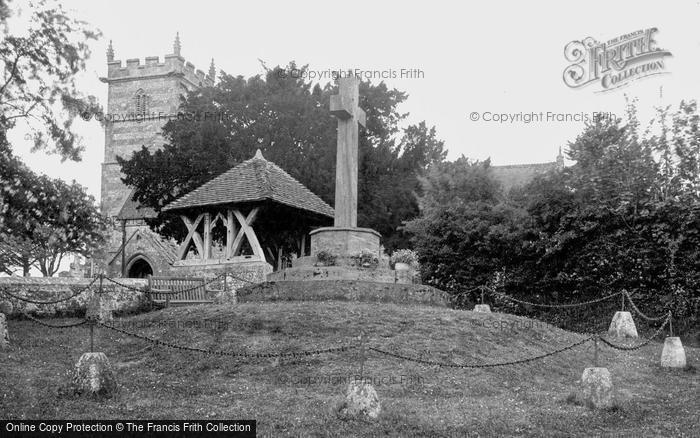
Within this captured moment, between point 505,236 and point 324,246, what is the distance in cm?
613

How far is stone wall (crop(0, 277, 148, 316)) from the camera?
1672 cm

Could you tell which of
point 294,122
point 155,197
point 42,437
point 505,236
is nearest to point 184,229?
point 155,197

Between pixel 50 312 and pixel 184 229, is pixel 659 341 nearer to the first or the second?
Answer: pixel 50 312

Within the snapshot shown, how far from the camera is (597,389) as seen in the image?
363 inches

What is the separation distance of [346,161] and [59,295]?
7.76 meters

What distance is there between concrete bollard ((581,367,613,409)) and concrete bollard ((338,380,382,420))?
9.34 feet

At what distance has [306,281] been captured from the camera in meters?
15.2

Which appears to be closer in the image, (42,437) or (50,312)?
(42,437)

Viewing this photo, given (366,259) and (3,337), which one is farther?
(366,259)

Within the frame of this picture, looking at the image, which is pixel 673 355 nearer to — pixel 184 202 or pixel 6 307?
pixel 6 307

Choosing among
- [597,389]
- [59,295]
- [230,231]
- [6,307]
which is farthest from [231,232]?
[597,389]

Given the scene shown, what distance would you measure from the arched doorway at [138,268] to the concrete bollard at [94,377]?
2557 cm

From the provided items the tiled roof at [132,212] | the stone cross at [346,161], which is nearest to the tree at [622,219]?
the stone cross at [346,161]

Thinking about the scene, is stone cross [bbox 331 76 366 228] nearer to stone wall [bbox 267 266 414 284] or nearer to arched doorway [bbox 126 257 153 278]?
stone wall [bbox 267 266 414 284]
